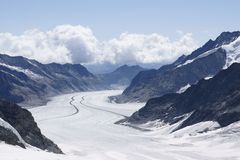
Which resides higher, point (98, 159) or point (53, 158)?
point (98, 159)

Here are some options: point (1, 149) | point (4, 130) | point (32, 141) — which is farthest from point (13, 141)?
point (32, 141)

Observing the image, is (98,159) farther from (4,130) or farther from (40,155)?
(40,155)

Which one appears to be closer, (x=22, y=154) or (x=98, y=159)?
(x=22, y=154)

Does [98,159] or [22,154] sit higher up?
[98,159]

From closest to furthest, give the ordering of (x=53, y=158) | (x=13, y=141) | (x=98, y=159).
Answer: (x=53, y=158) < (x=13, y=141) < (x=98, y=159)

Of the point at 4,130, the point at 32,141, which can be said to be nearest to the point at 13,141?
the point at 4,130

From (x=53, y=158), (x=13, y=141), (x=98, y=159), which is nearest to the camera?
(x=53, y=158)

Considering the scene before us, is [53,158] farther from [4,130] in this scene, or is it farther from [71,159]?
[4,130]

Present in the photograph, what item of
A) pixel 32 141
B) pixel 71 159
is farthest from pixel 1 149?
pixel 32 141
